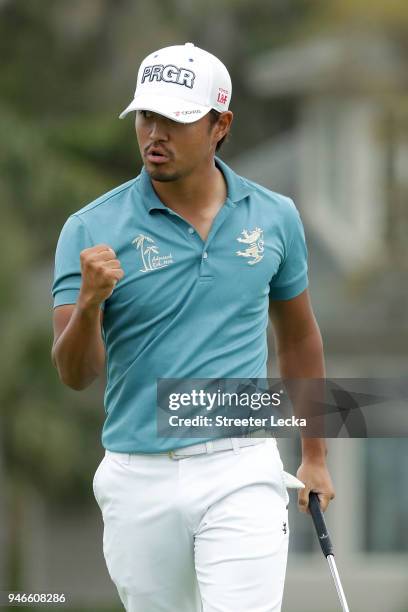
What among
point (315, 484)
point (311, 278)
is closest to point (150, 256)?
point (315, 484)

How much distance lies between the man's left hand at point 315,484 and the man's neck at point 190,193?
3.04 feet

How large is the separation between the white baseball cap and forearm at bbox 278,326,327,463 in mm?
851

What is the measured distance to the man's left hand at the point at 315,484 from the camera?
5.27 metres

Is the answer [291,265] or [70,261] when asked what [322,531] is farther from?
[70,261]

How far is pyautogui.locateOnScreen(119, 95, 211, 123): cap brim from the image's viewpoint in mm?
4820

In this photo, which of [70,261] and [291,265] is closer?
[70,261]

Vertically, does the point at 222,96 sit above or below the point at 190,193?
above

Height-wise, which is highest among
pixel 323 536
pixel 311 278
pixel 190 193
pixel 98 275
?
pixel 311 278

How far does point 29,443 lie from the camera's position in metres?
18.0

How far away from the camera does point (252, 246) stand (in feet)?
16.3

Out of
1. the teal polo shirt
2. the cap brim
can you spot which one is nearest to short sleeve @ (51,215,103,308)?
the teal polo shirt

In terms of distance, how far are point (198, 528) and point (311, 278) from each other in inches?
542

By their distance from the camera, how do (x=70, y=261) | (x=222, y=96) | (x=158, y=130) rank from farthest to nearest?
(x=222, y=96)
(x=158, y=130)
(x=70, y=261)

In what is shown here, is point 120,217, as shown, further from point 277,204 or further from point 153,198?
point 277,204
